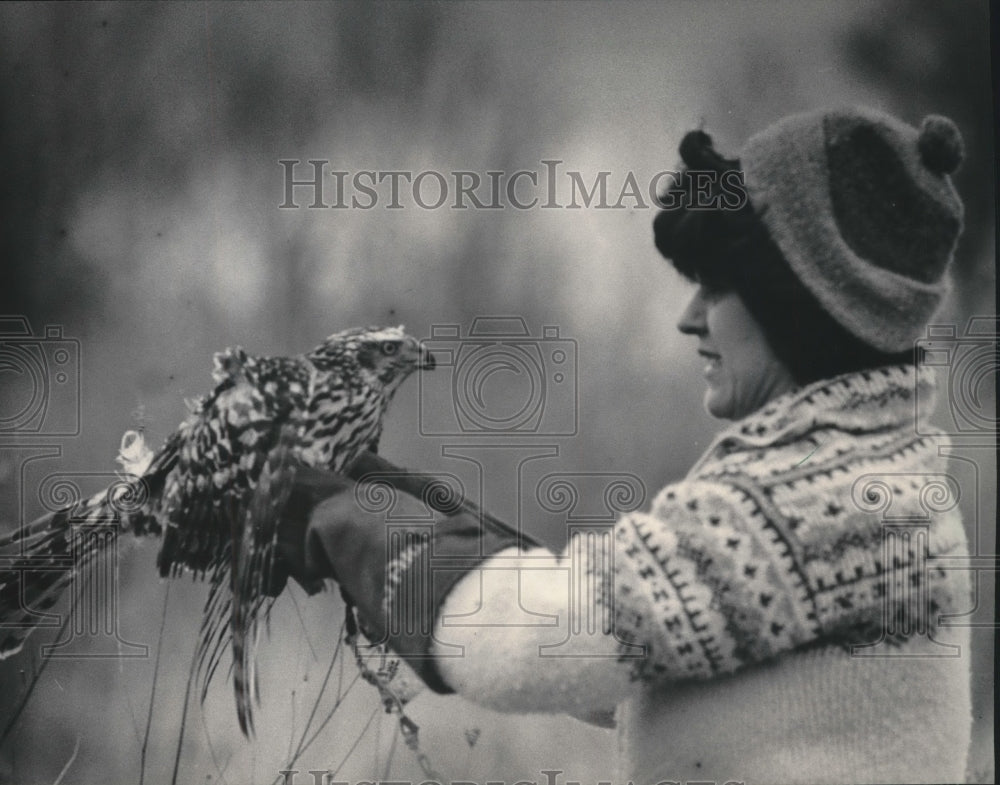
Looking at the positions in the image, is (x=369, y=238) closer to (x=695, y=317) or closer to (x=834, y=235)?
(x=695, y=317)

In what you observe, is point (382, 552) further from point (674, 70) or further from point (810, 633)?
point (674, 70)

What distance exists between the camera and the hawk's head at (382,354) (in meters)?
2.04

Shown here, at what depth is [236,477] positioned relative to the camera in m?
2.00

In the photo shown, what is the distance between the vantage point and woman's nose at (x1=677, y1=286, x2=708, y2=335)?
1996mm

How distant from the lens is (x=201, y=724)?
207 centimetres

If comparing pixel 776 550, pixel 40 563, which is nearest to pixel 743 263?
pixel 776 550

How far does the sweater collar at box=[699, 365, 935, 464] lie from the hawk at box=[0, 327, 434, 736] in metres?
0.59

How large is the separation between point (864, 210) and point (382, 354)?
889mm

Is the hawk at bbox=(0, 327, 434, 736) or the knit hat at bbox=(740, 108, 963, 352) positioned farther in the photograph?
the hawk at bbox=(0, 327, 434, 736)

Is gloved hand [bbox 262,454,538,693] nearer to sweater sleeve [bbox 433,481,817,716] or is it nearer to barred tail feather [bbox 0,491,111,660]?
sweater sleeve [bbox 433,481,817,716]

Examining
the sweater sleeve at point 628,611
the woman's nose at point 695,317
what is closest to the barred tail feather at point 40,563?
the sweater sleeve at point 628,611

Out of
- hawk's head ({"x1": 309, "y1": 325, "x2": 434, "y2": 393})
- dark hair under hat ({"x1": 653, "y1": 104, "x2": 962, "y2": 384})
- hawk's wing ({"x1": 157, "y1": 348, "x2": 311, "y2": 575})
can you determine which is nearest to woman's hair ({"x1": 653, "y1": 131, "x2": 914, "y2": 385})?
dark hair under hat ({"x1": 653, "y1": 104, "x2": 962, "y2": 384})

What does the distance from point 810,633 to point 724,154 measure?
87 centimetres

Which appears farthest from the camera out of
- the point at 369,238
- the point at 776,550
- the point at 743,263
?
the point at 369,238
